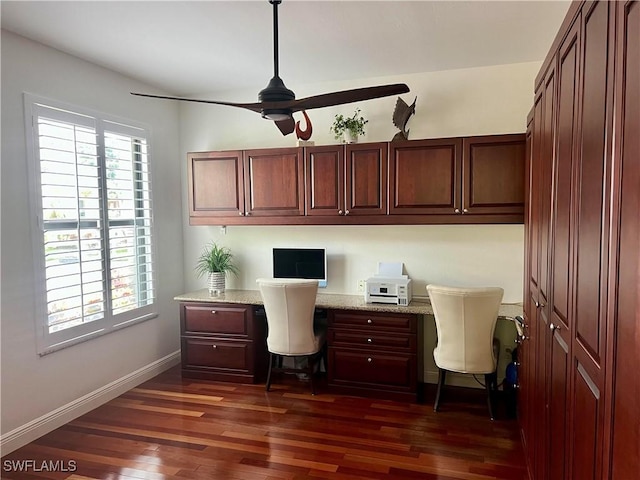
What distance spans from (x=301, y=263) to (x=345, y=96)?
2.25 metres

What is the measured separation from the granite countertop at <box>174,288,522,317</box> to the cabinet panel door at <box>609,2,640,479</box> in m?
2.58

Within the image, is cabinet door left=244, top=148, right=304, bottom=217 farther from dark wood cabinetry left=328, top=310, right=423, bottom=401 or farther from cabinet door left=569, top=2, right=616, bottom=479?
cabinet door left=569, top=2, right=616, bottom=479

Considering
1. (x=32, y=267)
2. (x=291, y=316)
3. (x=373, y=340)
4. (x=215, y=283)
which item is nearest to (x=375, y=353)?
(x=373, y=340)

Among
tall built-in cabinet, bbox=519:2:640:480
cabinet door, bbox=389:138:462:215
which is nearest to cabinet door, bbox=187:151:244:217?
cabinet door, bbox=389:138:462:215

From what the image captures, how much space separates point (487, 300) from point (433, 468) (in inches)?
47.9

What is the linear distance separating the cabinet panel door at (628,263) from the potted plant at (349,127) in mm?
2968

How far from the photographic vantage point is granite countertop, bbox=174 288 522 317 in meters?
3.60

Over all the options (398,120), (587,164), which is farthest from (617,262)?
(398,120)

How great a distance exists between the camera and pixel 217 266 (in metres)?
4.38

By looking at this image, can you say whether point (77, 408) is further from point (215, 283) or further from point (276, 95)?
point (276, 95)

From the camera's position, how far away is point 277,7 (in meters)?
2.54

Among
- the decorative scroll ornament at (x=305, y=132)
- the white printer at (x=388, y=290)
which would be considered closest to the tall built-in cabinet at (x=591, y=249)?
the white printer at (x=388, y=290)

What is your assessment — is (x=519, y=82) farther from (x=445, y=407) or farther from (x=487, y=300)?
(x=445, y=407)

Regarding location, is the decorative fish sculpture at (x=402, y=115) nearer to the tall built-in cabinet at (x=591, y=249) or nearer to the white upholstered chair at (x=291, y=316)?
the white upholstered chair at (x=291, y=316)
